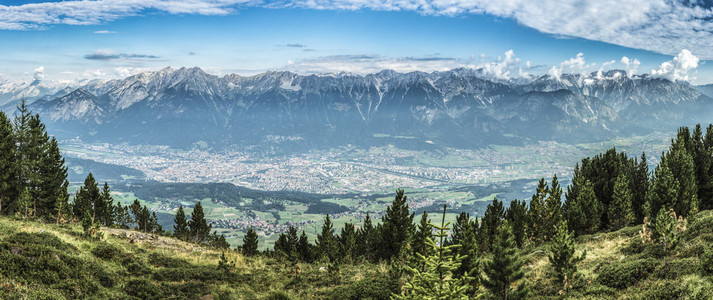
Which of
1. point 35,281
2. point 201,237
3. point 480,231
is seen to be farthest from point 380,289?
point 201,237

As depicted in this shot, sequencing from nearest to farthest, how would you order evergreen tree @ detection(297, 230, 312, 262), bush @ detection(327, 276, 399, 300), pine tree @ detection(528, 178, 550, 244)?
bush @ detection(327, 276, 399, 300)
pine tree @ detection(528, 178, 550, 244)
evergreen tree @ detection(297, 230, 312, 262)

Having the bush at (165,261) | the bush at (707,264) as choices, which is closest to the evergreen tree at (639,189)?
the bush at (707,264)

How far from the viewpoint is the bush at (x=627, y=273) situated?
70.5 feet

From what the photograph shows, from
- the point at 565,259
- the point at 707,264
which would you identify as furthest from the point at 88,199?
the point at 707,264

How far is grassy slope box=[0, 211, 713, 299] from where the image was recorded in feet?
56.9

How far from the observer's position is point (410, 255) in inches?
1467

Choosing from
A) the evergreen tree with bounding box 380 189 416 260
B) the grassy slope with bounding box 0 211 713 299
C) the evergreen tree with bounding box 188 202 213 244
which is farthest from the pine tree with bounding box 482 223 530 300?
the evergreen tree with bounding box 188 202 213 244

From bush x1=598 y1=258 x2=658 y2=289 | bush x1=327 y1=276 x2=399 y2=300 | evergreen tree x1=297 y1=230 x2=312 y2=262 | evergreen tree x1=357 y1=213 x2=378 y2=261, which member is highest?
bush x1=598 y1=258 x2=658 y2=289

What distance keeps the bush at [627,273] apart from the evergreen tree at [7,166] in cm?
6522

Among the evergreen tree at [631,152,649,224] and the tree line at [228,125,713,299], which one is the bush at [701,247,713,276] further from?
the evergreen tree at [631,152,649,224]

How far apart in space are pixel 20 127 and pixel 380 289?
56.5 meters

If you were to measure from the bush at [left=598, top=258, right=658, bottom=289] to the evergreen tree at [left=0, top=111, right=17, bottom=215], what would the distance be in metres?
65.2

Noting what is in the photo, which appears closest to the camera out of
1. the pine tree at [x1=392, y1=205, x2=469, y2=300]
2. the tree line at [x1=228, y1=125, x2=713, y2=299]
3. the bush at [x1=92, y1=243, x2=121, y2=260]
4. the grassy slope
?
the pine tree at [x1=392, y1=205, x2=469, y2=300]

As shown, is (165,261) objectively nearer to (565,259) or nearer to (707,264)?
(565,259)
